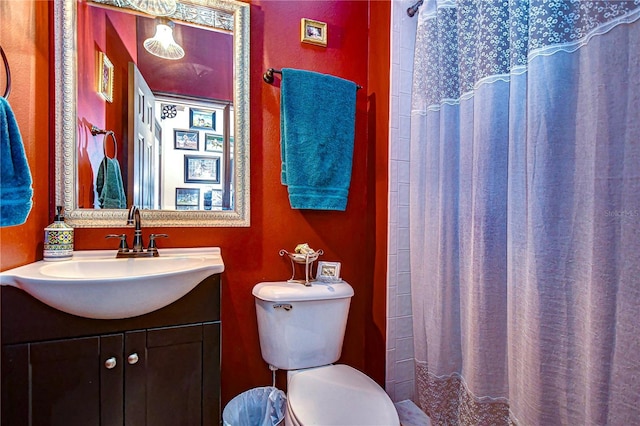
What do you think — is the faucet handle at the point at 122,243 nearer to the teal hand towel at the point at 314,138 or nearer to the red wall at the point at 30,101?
the red wall at the point at 30,101

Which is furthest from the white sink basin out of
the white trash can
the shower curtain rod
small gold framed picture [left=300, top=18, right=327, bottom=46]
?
the shower curtain rod

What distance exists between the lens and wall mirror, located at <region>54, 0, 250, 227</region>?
1.21 metres

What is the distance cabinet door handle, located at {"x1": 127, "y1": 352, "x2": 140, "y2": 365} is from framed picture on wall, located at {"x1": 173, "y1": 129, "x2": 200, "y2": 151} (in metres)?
0.85

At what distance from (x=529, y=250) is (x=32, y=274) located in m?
1.37

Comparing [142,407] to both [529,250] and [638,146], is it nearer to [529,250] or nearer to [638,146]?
[529,250]

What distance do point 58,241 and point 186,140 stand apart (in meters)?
0.62

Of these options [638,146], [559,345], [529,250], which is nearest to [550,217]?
[529,250]

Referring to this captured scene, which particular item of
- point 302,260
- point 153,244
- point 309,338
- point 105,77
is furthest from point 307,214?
point 105,77

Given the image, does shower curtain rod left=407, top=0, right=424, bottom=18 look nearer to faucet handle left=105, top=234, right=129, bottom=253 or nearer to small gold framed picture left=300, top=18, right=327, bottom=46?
small gold framed picture left=300, top=18, right=327, bottom=46

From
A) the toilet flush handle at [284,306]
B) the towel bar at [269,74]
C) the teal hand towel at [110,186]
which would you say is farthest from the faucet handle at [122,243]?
the towel bar at [269,74]

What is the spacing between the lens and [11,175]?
762mm

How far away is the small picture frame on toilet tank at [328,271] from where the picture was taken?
144 centimetres

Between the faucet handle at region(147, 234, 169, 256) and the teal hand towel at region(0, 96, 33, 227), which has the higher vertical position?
the teal hand towel at region(0, 96, 33, 227)

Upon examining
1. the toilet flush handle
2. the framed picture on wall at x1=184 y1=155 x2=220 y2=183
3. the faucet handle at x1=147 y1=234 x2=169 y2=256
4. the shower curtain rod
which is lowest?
the toilet flush handle
